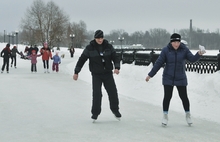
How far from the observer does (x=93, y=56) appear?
249 inches

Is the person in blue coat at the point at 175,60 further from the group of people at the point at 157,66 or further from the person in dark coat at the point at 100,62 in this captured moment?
the person in dark coat at the point at 100,62

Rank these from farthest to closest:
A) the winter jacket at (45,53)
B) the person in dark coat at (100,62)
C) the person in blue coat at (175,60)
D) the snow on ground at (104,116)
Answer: the winter jacket at (45,53) < the person in dark coat at (100,62) < the person in blue coat at (175,60) < the snow on ground at (104,116)

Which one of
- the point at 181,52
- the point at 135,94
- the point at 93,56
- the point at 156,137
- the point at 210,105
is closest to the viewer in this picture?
the point at 156,137

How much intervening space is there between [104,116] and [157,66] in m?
1.77

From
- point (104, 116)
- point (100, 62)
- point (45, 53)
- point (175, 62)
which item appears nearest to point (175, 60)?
point (175, 62)

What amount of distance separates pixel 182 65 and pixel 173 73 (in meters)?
0.21

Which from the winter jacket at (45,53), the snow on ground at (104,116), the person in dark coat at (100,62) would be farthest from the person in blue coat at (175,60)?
the winter jacket at (45,53)

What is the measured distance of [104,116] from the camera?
7.21 meters

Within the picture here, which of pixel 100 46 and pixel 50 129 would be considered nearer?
pixel 50 129

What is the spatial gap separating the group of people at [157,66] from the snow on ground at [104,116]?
42 cm

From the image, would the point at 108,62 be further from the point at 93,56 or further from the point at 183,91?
the point at 183,91

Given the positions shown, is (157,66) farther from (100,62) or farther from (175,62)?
(100,62)

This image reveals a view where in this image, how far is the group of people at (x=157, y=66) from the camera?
19.4 feet

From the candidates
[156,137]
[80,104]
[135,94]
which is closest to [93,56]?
[156,137]
